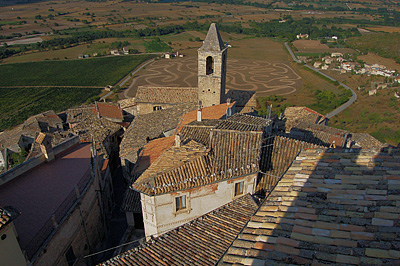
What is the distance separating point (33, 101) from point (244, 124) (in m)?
62.4

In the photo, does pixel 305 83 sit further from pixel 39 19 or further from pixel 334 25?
pixel 39 19

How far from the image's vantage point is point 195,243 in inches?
434

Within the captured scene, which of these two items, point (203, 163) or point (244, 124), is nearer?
point (203, 163)

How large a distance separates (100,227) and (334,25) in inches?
7206

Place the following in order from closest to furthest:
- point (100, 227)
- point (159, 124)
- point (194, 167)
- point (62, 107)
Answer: point (194, 167) < point (100, 227) < point (159, 124) < point (62, 107)

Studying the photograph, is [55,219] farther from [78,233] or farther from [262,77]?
[262,77]

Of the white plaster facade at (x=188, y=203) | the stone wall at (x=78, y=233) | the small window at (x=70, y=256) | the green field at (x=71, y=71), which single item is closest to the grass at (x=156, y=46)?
the green field at (x=71, y=71)

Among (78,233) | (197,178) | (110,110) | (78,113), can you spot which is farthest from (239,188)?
(78,113)

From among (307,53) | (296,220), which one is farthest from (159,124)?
(307,53)

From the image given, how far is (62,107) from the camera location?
5906 centimetres

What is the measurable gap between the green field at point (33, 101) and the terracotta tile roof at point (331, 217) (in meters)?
54.3

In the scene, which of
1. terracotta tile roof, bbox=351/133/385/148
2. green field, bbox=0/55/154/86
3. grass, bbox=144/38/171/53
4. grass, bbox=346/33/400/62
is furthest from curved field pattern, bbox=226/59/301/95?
grass, bbox=346/33/400/62

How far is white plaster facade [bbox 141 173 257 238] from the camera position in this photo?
12.6 meters

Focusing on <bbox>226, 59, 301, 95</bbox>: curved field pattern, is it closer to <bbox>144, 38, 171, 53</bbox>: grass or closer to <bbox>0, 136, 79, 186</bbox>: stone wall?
<bbox>144, 38, 171, 53</bbox>: grass
